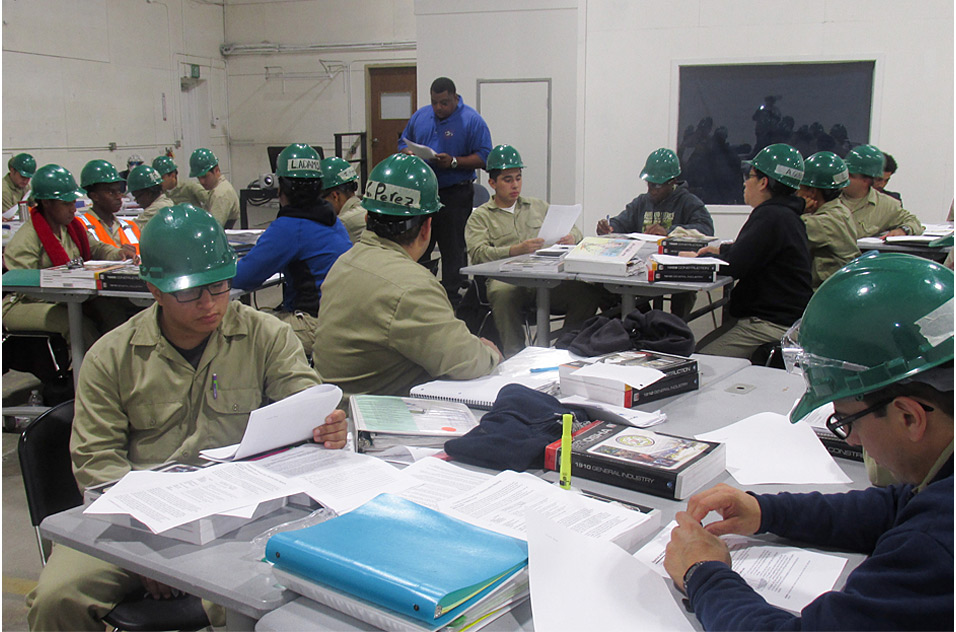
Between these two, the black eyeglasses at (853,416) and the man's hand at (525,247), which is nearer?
the black eyeglasses at (853,416)

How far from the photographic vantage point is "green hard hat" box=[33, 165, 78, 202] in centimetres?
440

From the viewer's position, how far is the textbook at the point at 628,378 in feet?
7.41

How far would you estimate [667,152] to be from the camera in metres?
5.70

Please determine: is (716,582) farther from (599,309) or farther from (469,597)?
(599,309)

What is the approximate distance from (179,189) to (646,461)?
255 inches

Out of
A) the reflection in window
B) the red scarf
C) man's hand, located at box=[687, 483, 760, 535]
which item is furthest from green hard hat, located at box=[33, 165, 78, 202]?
the reflection in window

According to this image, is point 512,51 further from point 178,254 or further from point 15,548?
point 178,254

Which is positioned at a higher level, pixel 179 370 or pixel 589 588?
pixel 179 370

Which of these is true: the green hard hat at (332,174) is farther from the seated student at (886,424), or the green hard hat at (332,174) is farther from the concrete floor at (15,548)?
the seated student at (886,424)

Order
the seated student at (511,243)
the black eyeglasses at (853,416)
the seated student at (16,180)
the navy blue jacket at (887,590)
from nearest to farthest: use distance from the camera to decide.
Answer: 1. the navy blue jacket at (887,590)
2. the black eyeglasses at (853,416)
3. the seated student at (511,243)
4. the seated student at (16,180)

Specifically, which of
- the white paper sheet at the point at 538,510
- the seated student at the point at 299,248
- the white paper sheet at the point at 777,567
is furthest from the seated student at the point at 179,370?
the seated student at the point at 299,248

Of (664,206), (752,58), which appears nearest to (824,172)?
(664,206)

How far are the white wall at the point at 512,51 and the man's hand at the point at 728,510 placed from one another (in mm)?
7277

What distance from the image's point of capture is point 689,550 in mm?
1337
